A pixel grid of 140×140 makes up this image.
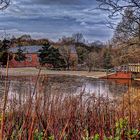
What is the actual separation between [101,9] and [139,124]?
19.7m

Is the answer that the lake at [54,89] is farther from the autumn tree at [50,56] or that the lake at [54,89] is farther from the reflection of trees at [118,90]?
the autumn tree at [50,56]

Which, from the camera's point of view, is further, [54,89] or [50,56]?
[50,56]

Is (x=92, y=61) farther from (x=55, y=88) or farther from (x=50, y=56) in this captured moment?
(x=55, y=88)

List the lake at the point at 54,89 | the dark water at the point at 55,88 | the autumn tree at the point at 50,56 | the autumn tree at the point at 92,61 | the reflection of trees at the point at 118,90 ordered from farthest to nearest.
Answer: the autumn tree at the point at 92,61 → the autumn tree at the point at 50,56 → the reflection of trees at the point at 118,90 → the dark water at the point at 55,88 → the lake at the point at 54,89

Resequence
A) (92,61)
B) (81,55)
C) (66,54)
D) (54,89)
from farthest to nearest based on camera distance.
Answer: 1. (81,55)
2. (92,61)
3. (66,54)
4. (54,89)

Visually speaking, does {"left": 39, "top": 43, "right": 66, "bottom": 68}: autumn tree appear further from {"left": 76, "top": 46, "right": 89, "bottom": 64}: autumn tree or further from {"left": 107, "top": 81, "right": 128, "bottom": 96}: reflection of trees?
{"left": 107, "top": 81, "right": 128, "bottom": 96}: reflection of trees

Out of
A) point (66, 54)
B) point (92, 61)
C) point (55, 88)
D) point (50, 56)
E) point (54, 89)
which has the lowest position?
point (92, 61)

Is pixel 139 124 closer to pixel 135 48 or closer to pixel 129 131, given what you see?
pixel 129 131

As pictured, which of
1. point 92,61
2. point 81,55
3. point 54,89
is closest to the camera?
point 54,89

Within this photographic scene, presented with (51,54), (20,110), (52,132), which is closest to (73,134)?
(52,132)

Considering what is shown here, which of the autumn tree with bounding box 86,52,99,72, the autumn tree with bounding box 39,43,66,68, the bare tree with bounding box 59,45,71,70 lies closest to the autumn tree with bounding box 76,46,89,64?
the autumn tree with bounding box 86,52,99,72

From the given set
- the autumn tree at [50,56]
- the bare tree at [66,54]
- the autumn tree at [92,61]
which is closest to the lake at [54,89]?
the autumn tree at [50,56]

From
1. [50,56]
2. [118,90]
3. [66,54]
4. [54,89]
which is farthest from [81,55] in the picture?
[54,89]

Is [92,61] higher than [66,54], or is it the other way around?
[66,54]
